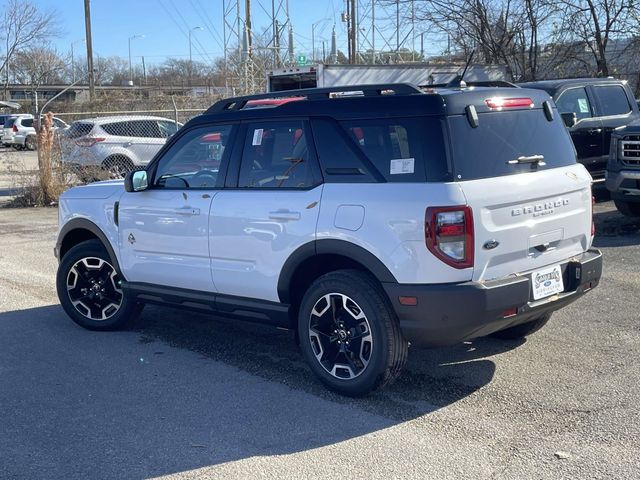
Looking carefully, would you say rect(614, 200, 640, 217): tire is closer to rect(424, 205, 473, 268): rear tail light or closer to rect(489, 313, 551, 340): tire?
rect(489, 313, 551, 340): tire

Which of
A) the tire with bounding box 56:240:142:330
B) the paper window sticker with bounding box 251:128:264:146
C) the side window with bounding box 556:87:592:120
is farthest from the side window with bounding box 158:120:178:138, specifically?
the paper window sticker with bounding box 251:128:264:146

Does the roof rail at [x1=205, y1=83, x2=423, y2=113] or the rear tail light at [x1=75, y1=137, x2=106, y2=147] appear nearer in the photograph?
the roof rail at [x1=205, y1=83, x2=423, y2=113]

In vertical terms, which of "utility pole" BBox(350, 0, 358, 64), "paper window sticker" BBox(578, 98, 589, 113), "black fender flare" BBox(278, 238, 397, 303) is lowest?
"black fender flare" BBox(278, 238, 397, 303)

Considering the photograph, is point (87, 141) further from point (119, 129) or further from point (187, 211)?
point (187, 211)

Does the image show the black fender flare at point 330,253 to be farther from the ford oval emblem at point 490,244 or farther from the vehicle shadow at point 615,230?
the vehicle shadow at point 615,230

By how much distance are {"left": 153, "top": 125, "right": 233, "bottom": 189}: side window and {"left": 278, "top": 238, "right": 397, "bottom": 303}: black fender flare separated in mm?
1002

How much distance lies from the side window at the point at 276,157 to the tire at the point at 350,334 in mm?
752

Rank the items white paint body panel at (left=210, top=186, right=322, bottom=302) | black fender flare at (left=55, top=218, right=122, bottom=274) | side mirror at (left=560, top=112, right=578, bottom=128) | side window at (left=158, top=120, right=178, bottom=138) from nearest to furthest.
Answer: white paint body panel at (left=210, top=186, right=322, bottom=302) → black fender flare at (left=55, top=218, right=122, bottom=274) → side mirror at (left=560, top=112, right=578, bottom=128) → side window at (left=158, top=120, right=178, bottom=138)

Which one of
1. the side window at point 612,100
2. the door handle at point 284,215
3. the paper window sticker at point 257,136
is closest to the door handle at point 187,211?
the paper window sticker at point 257,136

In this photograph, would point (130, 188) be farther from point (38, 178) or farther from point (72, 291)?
point (38, 178)

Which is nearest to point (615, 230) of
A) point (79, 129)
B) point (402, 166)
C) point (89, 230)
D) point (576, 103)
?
point (576, 103)

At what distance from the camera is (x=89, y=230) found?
6488 mm

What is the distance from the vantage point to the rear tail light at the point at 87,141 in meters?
15.9

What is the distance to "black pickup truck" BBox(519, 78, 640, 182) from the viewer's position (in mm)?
12312
